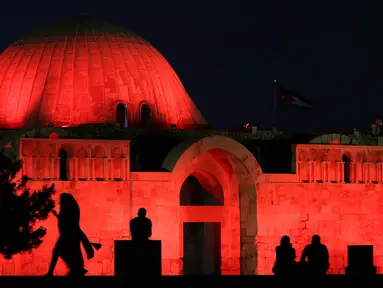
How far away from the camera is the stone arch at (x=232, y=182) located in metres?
49.7

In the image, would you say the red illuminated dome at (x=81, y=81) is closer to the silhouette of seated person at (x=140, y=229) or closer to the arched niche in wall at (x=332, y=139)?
the arched niche in wall at (x=332, y=139)

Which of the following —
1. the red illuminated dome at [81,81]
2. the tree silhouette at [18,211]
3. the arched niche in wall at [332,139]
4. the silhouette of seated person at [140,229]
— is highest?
the red illuminated dome at [81,81]

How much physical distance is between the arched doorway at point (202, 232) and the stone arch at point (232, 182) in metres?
0.84

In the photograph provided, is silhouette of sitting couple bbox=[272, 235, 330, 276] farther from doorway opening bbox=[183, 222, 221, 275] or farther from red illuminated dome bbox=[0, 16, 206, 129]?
red illuminated dome bbox=[0, 16, 206, 129]

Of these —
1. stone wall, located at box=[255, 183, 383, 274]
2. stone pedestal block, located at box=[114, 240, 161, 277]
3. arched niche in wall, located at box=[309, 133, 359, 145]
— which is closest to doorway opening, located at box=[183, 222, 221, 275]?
stone wall, located at box=[255, 183, 383, 274]

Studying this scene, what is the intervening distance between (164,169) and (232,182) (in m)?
3.87

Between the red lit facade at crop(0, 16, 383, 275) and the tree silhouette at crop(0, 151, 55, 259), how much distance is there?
2.06 meters

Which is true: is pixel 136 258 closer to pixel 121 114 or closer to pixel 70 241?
pixel 70 241

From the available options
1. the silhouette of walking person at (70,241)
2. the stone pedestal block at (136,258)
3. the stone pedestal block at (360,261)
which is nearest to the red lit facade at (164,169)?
the silhouette of walking person at (70,241)

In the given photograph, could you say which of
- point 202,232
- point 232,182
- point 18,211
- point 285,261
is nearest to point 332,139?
point 232,182

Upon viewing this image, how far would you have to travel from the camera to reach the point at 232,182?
52562mm

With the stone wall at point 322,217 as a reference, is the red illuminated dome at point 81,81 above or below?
above

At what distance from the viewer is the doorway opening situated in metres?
53.9

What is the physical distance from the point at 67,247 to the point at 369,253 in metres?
6.16
